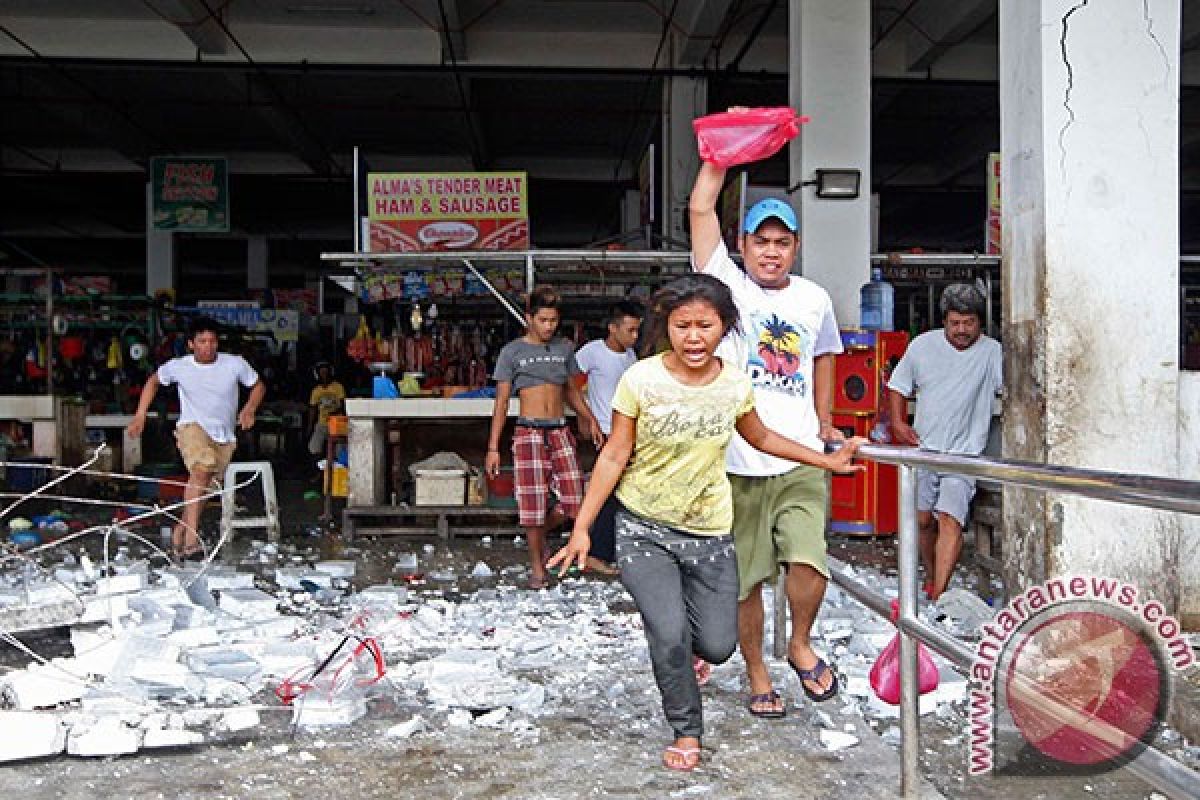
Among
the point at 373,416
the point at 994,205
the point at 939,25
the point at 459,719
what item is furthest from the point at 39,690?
the point at 939,25

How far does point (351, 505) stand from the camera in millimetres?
9281

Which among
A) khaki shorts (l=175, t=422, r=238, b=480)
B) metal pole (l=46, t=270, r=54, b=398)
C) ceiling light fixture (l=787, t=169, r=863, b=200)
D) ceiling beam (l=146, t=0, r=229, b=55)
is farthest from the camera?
ceiling beam (l=146, t=0, r=229, b=55)

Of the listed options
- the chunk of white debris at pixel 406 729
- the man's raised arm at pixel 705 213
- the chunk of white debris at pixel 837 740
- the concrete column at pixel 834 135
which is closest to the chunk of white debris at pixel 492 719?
the chunk of white debris at pixel 406 729

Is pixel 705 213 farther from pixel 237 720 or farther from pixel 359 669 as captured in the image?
pixel 237 720

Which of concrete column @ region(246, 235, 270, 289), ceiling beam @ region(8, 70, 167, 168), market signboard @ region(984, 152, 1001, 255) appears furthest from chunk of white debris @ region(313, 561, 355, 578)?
concrete column @ region(246, 235, 270, 289)

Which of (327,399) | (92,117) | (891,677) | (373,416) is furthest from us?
(92,117)

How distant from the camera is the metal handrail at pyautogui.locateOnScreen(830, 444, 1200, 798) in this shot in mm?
1865

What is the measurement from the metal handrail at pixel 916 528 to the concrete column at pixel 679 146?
405 inches

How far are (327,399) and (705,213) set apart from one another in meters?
10.5

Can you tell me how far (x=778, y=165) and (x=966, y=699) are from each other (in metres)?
16.5

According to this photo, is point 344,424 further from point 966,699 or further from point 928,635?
point 928,635

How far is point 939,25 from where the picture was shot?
13.0m

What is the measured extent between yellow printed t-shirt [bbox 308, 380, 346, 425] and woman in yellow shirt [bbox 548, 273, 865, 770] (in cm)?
1008

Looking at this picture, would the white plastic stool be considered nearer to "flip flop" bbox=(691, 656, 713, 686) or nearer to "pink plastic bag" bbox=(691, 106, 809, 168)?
"flip flop" bbox=(691, 656, 713, 686)
